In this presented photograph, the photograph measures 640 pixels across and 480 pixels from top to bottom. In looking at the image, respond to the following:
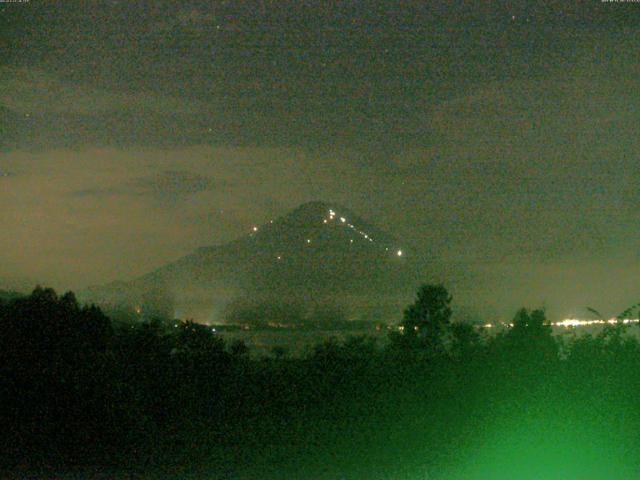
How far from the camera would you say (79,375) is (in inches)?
352

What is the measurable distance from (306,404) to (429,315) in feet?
25.9

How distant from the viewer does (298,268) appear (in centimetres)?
4672

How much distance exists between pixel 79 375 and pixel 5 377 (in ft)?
3.18

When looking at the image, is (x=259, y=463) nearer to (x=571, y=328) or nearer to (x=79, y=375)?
(x=79, y=375)

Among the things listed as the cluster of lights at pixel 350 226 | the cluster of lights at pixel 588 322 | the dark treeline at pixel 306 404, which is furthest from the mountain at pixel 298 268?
the dark treeline at pixel 306 404

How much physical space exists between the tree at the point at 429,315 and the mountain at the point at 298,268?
550 inches

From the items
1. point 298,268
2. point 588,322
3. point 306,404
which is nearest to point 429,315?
point 588,322

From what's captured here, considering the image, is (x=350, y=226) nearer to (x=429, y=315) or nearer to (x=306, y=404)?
(x=429, y=315)

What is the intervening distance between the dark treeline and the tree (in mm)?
4824

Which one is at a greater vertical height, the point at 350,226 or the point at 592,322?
the point at 350,226

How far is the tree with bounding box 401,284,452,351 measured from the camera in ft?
55.3

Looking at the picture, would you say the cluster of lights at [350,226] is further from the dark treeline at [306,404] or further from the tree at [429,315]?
the dark treeline at [306,404]

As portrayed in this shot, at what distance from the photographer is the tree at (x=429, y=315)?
16859mm

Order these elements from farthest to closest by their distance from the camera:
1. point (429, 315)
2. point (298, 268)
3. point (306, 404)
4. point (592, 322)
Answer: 1. point (298, 268)
2. point (429, 315)
3. point (592, 322)
4. point (306, 404)
